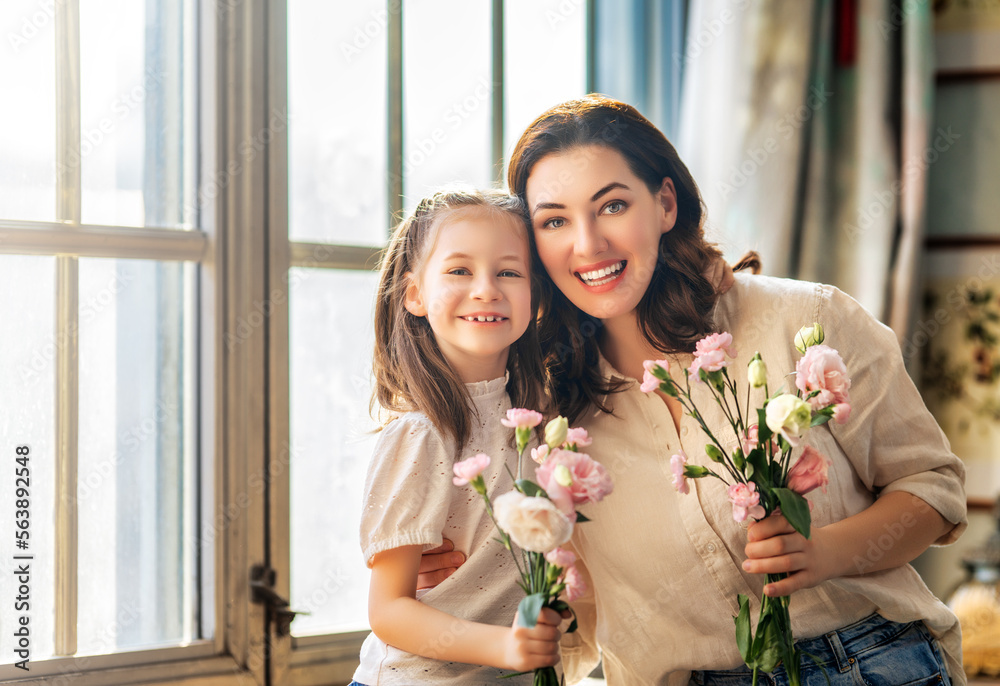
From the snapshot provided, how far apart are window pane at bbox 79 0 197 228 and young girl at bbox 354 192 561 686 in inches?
21.0

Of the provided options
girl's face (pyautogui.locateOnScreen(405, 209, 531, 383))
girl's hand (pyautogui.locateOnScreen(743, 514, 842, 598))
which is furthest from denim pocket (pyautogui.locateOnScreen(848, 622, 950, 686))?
girl's face (pyautogui.locateOnScreen(405, 209, 531, 383))

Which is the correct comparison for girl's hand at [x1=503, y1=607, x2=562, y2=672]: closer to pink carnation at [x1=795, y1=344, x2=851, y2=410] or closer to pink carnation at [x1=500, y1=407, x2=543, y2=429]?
pink carnation at [x1=500, y1=407, x2=543, y2=429]

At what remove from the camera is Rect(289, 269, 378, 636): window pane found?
1.70 metres

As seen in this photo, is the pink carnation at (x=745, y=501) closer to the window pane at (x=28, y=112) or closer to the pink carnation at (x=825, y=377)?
the pink carnation at (x=825, y=377)

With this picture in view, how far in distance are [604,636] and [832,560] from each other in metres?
0.35

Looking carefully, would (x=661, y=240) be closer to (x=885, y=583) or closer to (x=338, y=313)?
(x=885, y=583)

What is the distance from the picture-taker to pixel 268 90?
1.61 meters

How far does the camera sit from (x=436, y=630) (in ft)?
3.41

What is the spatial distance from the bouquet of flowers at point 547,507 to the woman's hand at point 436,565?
21 cm

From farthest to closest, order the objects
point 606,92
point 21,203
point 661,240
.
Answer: point 606,92 < point 21,203 < point 661,240

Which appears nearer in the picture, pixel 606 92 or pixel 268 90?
pixel 268 90

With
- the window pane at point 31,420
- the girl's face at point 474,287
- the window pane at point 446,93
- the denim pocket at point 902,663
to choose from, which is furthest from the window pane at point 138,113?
the denim pocket at point 902,663

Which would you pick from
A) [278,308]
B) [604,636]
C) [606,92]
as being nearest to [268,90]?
[278,308]

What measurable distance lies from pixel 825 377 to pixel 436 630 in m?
0.53
